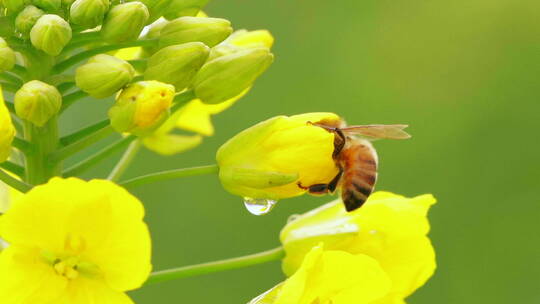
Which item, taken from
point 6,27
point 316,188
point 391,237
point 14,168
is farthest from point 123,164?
point 391,237

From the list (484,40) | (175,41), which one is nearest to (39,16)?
(175,41)

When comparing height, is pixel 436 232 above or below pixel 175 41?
below

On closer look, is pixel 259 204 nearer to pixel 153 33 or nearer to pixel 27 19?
pixel 153 33

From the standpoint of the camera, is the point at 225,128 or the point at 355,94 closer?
the point at 225,128

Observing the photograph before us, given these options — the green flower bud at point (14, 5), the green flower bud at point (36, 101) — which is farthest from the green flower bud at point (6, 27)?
the green flower bud at point (36, 101)

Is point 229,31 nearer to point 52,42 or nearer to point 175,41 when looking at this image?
point 175,41

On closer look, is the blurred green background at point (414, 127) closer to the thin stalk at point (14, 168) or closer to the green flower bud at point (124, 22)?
the thin stalk at point (14, 168)
